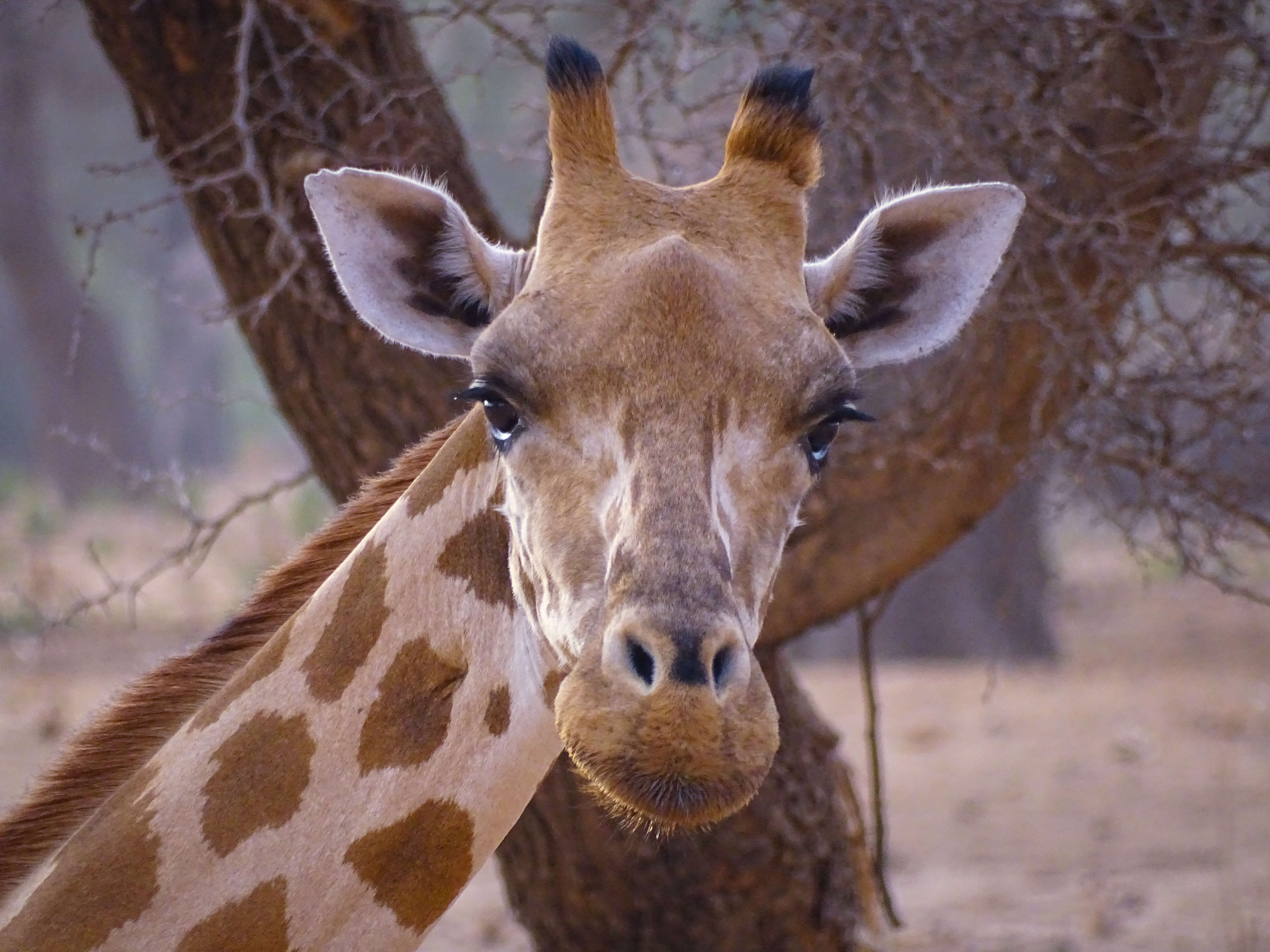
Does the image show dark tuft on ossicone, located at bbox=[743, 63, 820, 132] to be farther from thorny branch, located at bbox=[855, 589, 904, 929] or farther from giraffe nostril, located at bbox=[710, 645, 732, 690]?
thorny branch, located at bbox=[855, 589, 904, 929]

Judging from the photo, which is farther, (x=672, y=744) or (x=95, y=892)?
(x=95, y=892)

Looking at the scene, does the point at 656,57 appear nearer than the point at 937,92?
No

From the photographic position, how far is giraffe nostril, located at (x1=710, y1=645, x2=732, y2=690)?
7.72ft

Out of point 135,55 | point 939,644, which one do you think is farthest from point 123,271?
point 135,55

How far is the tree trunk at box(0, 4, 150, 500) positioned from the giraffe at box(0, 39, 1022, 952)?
2019cm

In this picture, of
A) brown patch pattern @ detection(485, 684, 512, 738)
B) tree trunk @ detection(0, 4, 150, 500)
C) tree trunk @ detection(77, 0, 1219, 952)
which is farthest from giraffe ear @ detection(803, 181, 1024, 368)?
tree trunk @ detection(0, 4, 150, 500)

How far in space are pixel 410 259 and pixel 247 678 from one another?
102cm

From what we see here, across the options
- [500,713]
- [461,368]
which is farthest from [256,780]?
[461,368]

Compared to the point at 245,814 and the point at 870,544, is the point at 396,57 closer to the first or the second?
the point at 870,544

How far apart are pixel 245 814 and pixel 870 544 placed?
114 inches

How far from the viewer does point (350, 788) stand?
2994 mm

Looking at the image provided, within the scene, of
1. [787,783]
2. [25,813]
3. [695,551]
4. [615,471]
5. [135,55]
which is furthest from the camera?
A: [787,783]

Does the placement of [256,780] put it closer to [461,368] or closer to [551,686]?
[551,686]

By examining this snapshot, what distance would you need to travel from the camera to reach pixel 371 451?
4871 mm
